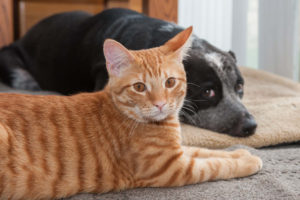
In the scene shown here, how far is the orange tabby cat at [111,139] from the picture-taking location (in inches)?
49.5

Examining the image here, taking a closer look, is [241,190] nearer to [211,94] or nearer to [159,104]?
[159,104]

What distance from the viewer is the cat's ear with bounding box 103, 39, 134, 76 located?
141cm

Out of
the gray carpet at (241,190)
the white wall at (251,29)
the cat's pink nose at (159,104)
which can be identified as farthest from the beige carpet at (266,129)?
the white wall at (251,29)

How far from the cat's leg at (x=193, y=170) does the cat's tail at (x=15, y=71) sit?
1.95 m

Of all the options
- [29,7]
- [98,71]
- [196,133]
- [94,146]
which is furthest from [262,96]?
[29,7]

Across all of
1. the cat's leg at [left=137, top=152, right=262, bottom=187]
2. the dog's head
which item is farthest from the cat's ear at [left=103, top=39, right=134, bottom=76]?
the dog's head

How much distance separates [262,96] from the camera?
Result: 2594 millimetres

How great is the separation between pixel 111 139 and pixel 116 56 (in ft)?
1.10

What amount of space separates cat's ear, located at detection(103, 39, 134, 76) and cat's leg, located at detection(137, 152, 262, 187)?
1.36 feet

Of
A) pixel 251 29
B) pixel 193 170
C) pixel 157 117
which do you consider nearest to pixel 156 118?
pixel 157 117

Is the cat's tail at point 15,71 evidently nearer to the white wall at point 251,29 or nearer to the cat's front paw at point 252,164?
the white wall at point 251,29

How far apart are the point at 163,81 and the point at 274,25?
2.47 meters

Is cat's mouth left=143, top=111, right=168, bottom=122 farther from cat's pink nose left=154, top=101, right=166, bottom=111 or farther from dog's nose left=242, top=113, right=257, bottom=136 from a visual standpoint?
dog's nose left=242, top=113, right=257, bottom=136

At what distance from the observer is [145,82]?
1.42 m
